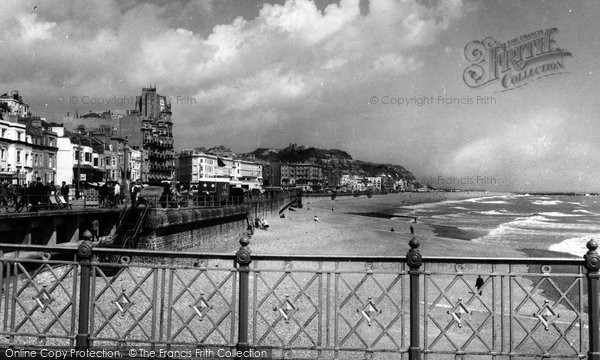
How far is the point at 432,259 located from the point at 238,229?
3355 cm

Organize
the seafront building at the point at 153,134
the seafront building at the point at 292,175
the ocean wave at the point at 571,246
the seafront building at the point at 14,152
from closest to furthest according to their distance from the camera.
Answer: the ocean wave at the point at 571,246 < the seafront building at the point at 14,152 < the seafront building at the point at 153,134 < the seafront building at the point at 292,175

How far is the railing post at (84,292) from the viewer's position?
507cm

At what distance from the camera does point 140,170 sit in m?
78.4

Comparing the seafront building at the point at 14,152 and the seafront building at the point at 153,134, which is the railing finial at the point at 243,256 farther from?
the seafront building at the point at 153,134

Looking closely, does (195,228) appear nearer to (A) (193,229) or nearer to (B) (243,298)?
(A) (193,229)

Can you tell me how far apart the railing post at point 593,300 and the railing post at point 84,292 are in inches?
209

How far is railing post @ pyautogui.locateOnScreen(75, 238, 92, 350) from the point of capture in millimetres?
5070

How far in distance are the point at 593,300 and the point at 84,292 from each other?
213 inches

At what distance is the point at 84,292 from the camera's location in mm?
5082

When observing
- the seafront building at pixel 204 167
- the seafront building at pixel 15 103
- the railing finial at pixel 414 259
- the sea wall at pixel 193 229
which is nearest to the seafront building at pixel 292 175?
the seafront building at pixel 204 167

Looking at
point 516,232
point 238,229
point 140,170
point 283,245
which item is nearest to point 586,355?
point 283,245

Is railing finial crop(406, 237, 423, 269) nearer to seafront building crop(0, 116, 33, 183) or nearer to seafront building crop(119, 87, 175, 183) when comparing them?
seafront building crop(0, 116, 33, 183)

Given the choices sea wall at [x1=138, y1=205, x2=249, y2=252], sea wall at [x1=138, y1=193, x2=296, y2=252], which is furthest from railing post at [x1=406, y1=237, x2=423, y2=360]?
sea wall at [x1=138, y1=193, x2=296, y2=252]

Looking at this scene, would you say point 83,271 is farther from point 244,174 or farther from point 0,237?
point 244,174
